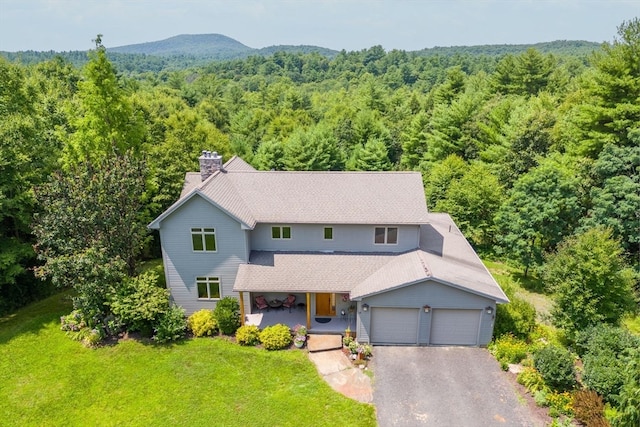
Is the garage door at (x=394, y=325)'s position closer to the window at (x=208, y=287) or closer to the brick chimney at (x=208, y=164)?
the window at (x=208, y=287)

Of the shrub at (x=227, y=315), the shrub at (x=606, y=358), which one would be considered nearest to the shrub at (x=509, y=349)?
the shrub at (x=606, y=358)

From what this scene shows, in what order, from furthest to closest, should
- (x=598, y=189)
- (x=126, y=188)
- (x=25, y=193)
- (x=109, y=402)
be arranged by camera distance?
(x=598, y=189), (x=25, y=193), (x=126, y=188), (x=109, y=402)

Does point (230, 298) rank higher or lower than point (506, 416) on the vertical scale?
higher

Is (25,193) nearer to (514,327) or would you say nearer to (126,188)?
(126,188)

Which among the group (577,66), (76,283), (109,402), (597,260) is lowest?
(109,402)

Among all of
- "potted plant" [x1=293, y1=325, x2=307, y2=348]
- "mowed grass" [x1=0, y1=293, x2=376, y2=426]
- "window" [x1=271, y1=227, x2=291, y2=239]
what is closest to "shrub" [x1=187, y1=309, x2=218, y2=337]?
"mowed grass" [x1=0, y1=293, x2=376, y2=426]

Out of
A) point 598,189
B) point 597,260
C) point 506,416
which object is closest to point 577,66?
point 598,189

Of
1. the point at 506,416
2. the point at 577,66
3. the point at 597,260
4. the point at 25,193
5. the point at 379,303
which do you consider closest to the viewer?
the point at 506,416
